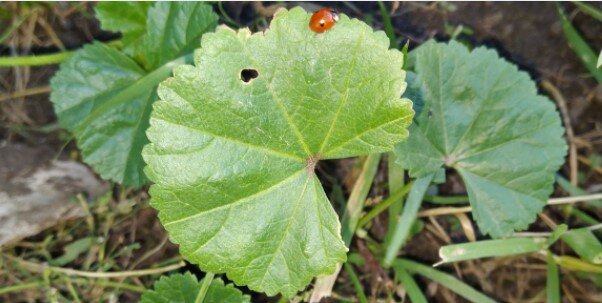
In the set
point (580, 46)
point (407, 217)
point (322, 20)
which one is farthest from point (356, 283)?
point (580, 46)

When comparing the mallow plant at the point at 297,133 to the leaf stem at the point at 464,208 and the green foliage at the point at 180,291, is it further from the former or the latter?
the leaf stem at the point at 464,208

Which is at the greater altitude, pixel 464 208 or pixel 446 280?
pixel 464 208

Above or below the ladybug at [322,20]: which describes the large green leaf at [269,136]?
below

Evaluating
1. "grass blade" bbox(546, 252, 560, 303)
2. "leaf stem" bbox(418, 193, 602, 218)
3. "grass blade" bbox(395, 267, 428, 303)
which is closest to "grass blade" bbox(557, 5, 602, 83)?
"leaf stem" bbox(418, 193, 602, 218)

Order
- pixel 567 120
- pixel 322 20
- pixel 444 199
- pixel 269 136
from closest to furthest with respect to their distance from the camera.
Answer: pixel 322 20
pixel 269 136
pixel 444 199
pixel 567 120

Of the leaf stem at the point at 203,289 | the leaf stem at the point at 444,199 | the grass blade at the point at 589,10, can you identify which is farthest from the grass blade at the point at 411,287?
the grass blade at the point at 589,10

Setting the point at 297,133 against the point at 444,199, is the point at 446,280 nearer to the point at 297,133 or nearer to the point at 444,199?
the point at 444,199
